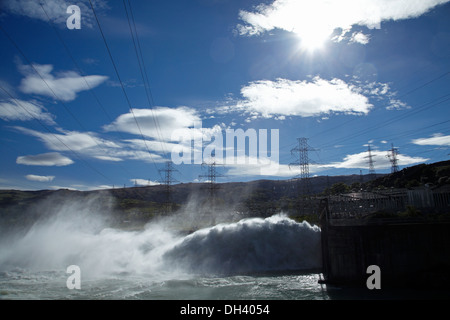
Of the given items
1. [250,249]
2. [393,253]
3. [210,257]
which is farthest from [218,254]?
[393,253]

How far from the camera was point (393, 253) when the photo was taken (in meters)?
24.8

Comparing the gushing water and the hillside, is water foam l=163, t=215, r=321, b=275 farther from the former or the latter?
the hillside

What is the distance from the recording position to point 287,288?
23625 mm

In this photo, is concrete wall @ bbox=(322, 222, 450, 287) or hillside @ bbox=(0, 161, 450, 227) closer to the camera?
concrete wall @ bbox=(322, 222, 450, 287)

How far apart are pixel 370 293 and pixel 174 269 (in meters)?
19.3

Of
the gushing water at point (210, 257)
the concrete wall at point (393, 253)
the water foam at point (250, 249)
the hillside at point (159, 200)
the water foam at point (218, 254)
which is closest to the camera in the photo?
the concrete wall at point (393, 253)

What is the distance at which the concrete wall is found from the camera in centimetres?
2425

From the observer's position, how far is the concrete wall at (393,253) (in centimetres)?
2425

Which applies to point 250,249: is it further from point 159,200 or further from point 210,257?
point 159,200

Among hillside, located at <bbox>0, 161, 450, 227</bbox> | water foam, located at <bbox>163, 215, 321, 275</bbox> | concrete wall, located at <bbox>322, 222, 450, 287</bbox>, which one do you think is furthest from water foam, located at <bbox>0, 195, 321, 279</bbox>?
hillside, located at <bbox>0, 161, 450, 227</bbox>

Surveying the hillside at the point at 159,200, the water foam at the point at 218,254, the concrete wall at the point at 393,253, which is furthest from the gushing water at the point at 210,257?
the hillside at the point at 159,200

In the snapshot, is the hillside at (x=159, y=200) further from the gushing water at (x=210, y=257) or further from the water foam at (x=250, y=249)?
the gushing water at (x=210, y=257)

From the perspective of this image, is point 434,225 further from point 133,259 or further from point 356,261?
point 133,259
